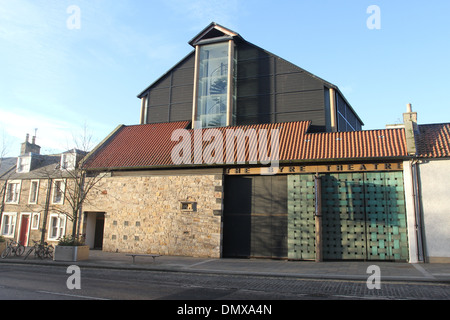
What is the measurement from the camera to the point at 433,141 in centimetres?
1847

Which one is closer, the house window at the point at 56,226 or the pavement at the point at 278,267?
the pavement at the point at 278,267

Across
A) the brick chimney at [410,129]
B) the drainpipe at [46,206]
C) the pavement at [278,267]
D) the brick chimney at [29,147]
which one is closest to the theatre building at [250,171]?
the brick chimney at [410,129]

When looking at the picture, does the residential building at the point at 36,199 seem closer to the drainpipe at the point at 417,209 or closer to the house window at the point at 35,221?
the house window at the point at 35,221

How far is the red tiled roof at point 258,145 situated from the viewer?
1892 centimetres

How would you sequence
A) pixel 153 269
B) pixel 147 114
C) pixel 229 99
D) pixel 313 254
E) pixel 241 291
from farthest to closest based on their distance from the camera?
pixel 147 114 → pixel 229 99 → pixel 313 254 → pixel 153 269 → pixel 241 291

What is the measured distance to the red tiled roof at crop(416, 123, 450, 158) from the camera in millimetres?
17531

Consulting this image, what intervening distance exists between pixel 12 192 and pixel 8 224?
8.82 ft

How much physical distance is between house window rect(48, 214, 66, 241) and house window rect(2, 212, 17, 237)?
4.42 metres

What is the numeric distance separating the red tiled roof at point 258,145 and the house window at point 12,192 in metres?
9.11

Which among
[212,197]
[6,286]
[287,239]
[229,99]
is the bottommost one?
[6,286]

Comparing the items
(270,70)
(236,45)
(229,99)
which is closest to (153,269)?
(229,99)

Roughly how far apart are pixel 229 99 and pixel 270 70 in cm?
387

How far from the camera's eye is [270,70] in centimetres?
2609
